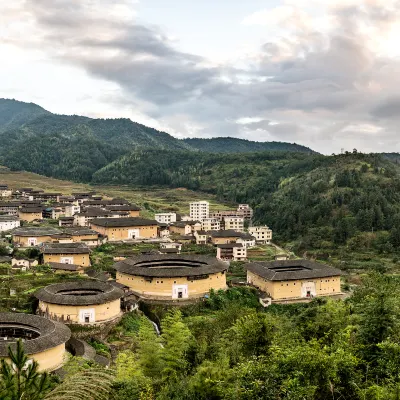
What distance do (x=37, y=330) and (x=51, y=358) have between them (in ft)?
10.4

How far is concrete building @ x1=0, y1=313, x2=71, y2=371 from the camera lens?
23.4 meters

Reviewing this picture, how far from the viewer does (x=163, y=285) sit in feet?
132

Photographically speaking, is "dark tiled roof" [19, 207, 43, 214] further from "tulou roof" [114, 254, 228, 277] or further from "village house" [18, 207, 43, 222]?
"tulou roof" [114, 254, 228, 277]

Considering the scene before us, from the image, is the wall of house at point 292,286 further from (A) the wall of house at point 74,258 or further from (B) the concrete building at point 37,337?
(B) the concrete building at point 37,337

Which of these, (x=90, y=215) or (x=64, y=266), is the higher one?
(x=90, y=215)

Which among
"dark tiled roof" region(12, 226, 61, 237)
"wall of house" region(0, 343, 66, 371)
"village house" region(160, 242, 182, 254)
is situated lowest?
"wall of house" region(0, 343, 66, 371)

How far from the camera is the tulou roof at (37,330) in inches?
932

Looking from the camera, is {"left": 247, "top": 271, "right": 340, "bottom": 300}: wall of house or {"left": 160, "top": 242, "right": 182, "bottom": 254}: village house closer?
{"left": 247, "top": 271, "right": 340, "bottom": 300}: wall of house

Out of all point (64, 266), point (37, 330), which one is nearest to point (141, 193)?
point (64, 266)

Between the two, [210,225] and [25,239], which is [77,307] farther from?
[210,225]

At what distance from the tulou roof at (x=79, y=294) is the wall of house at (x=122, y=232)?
95.5 feet

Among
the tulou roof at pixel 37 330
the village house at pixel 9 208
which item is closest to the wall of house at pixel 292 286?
the tulou roof at pixel 37 330

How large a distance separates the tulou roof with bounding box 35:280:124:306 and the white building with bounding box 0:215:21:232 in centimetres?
3483

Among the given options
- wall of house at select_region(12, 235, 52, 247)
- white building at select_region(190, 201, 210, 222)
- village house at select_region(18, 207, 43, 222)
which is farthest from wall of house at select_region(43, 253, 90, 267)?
white building at select_region(190, 201, 210, 222)
